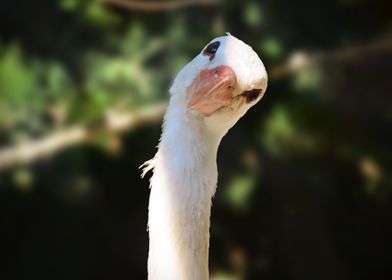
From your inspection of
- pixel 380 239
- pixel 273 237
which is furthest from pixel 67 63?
pixel 380 239

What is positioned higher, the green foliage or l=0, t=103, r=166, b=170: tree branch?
the green foliage

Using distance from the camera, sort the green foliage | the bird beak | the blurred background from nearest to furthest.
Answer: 1. the bird beak
2. the blurred background
3. the green foliage

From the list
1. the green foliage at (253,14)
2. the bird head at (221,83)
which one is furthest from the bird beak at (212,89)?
the green foliage at (253,14)

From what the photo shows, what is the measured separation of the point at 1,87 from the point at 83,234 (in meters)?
0.73

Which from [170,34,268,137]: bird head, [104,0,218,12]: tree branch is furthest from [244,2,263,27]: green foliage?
[170,34,268,137]: bird head

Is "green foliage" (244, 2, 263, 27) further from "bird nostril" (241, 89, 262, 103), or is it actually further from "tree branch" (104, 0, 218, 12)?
"bird nostril" (241, 89, 262, 103)

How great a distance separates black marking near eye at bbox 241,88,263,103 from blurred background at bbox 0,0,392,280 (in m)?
1.77

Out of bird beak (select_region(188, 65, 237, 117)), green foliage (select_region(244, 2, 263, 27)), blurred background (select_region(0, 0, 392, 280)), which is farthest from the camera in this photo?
green foliage (select_region(244, 2, 263, 27))

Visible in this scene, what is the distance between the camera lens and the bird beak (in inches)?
47.1

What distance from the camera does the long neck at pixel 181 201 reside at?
122 cm

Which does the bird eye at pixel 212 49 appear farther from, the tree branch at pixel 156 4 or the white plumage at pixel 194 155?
the tree branch at pixel 156 4

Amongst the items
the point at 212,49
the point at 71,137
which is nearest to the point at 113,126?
the point at 71,137

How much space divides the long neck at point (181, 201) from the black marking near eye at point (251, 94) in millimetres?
99

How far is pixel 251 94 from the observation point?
1.24 m
